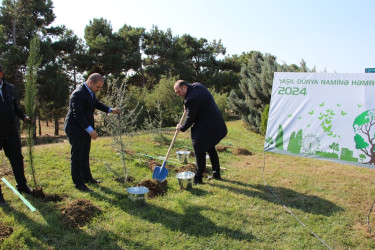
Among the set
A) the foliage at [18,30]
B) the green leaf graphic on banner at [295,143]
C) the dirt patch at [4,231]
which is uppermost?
the foliage at [18,30]

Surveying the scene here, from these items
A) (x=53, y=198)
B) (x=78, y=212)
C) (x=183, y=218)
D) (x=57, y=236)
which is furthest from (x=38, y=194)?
(x=183, y=218)

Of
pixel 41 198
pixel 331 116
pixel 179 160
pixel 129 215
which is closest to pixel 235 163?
pixel 179 160

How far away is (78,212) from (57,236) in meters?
0.41

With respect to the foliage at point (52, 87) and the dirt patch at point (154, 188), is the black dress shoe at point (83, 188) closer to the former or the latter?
the dirt patch at point (154, 188)

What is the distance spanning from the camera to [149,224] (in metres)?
3.24

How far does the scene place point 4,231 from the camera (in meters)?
2.87

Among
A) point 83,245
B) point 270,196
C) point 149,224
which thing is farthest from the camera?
point 270,196

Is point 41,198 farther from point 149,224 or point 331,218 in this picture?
point 331,218

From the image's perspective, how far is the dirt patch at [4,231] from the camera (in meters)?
2.80

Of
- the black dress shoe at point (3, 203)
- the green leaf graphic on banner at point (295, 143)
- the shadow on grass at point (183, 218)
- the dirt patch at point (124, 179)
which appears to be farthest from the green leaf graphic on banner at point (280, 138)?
the black dress shoe at point (3, 203)

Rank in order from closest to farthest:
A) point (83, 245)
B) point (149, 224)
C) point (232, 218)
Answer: point (83, 245) < point (149, 224) < point (232, 218)

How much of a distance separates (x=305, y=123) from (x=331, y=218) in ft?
5.49

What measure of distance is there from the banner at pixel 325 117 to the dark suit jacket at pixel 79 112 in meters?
3.30

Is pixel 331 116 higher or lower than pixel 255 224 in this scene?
higher
